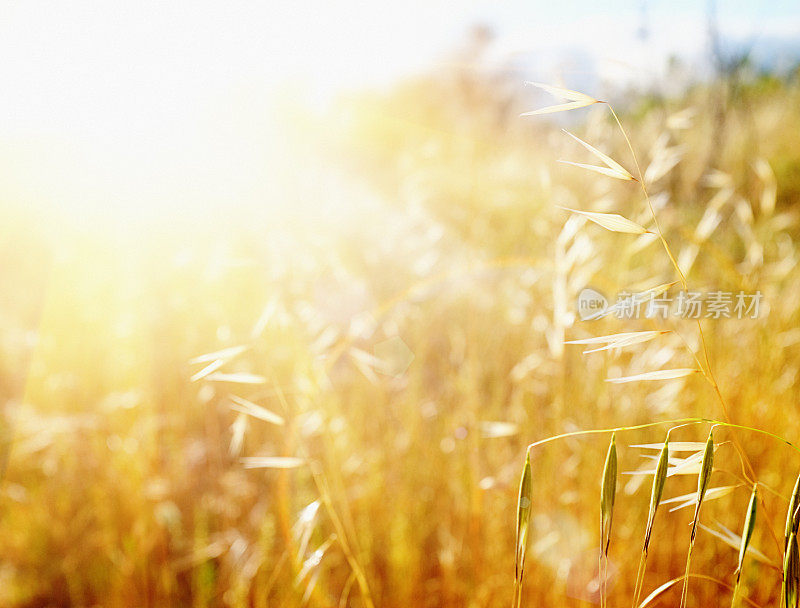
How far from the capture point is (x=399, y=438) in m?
1.40

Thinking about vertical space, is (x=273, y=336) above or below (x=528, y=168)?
above

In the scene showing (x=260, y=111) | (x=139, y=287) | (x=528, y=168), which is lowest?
(x=528, y=168)

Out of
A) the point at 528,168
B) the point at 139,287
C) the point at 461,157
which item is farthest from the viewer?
the point at 528,168

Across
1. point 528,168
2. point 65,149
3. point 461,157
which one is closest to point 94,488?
point 461,157

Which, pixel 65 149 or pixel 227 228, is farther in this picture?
pixel 65 149

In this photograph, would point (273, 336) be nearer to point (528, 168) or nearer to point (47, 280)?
point (47, 280)

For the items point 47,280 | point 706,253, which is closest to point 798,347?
point 706,253

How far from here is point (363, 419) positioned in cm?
157

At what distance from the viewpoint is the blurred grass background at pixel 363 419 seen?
40.8 inches

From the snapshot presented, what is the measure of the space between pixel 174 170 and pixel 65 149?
1084 millimetres

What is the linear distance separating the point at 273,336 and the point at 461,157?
1991mm

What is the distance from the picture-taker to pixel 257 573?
1.11 m

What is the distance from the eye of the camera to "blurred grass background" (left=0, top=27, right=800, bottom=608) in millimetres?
1037

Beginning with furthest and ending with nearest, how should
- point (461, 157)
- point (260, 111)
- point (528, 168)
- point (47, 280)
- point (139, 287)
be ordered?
point (528, 168) → point (461, 157) → point (47, 280) → point (139, 287) → point (260, 111)
